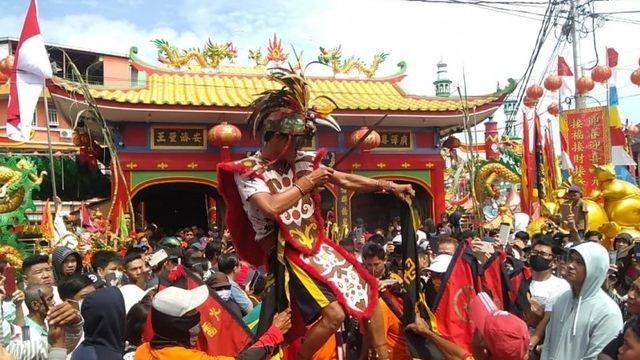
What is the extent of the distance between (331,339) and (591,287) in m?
1.49

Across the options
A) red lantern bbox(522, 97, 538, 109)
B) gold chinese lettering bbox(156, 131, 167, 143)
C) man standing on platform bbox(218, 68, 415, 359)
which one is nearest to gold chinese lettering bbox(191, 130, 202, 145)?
gold chinese lettering bbox(156, 131, 167, 143)

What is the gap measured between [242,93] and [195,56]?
2022 millimetres

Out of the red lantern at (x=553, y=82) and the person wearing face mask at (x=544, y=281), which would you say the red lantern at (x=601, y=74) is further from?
the person wearing face mask at (x=544, y=281)

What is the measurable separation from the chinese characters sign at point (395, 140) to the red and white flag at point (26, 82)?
9.01 metres

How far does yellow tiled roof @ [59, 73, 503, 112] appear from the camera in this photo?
1369cm

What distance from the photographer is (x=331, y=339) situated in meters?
3.58

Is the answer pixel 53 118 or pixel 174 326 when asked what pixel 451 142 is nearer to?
pixel 174 326

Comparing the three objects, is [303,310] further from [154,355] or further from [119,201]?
[119,201]

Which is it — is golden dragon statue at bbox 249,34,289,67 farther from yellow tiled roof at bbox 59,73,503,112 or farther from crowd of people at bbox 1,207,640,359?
crowd of people at bbox 1,207,640,359

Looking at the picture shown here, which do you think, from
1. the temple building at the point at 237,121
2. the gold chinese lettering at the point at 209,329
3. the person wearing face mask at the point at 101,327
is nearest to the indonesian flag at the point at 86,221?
the temple building at the point at 237,121

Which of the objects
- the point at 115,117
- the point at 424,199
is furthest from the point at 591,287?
the point at 424,199

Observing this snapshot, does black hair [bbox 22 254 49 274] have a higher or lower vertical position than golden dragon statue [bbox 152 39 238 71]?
lower

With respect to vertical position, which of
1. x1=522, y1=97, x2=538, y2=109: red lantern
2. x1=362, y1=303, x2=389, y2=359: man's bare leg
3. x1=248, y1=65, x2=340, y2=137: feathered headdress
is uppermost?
x1=522, y1=97, x2=538, y2=109: red lantern

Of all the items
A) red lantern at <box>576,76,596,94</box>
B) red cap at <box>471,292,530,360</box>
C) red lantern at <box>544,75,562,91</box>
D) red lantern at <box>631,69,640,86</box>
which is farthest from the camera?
red lantern at <box>631,69,640,86</box>
